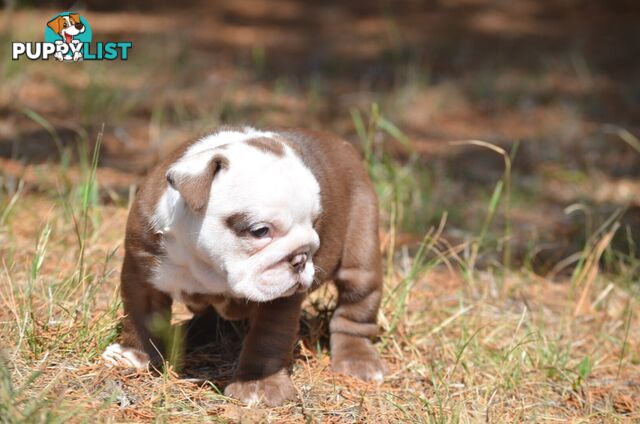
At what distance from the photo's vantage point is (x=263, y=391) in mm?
4148

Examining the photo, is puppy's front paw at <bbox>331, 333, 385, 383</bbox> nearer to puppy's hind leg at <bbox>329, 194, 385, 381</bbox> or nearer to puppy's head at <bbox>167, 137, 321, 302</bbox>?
puppy's hind leg at <bbox>329, 194, 385, 381</bbox>

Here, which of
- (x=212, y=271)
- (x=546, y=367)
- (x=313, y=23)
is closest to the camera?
(x=212, y=271)

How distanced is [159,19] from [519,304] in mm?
6294

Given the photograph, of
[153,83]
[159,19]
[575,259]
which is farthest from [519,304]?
[159,19]

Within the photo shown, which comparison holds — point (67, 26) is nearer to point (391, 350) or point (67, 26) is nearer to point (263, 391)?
point (391, 350)

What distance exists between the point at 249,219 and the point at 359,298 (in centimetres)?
119

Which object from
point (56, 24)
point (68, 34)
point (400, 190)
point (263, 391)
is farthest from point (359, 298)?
point (56, 24)

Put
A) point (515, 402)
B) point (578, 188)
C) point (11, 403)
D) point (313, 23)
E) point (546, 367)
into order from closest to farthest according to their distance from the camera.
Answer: point (11, 403) → point (515, 402) → point (546, 367) → point (578, 188) → point (313, 23)

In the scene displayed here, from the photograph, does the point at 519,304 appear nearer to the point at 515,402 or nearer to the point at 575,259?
the point at 575,259

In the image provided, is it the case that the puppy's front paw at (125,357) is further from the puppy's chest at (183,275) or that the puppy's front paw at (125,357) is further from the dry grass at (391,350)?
the puppy's chest at (183,275)

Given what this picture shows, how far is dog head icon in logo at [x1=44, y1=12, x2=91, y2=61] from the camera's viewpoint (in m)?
6.26

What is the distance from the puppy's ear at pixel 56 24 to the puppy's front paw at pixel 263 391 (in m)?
3.29

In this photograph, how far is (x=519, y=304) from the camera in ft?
18.9

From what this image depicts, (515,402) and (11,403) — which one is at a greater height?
(11,403)
